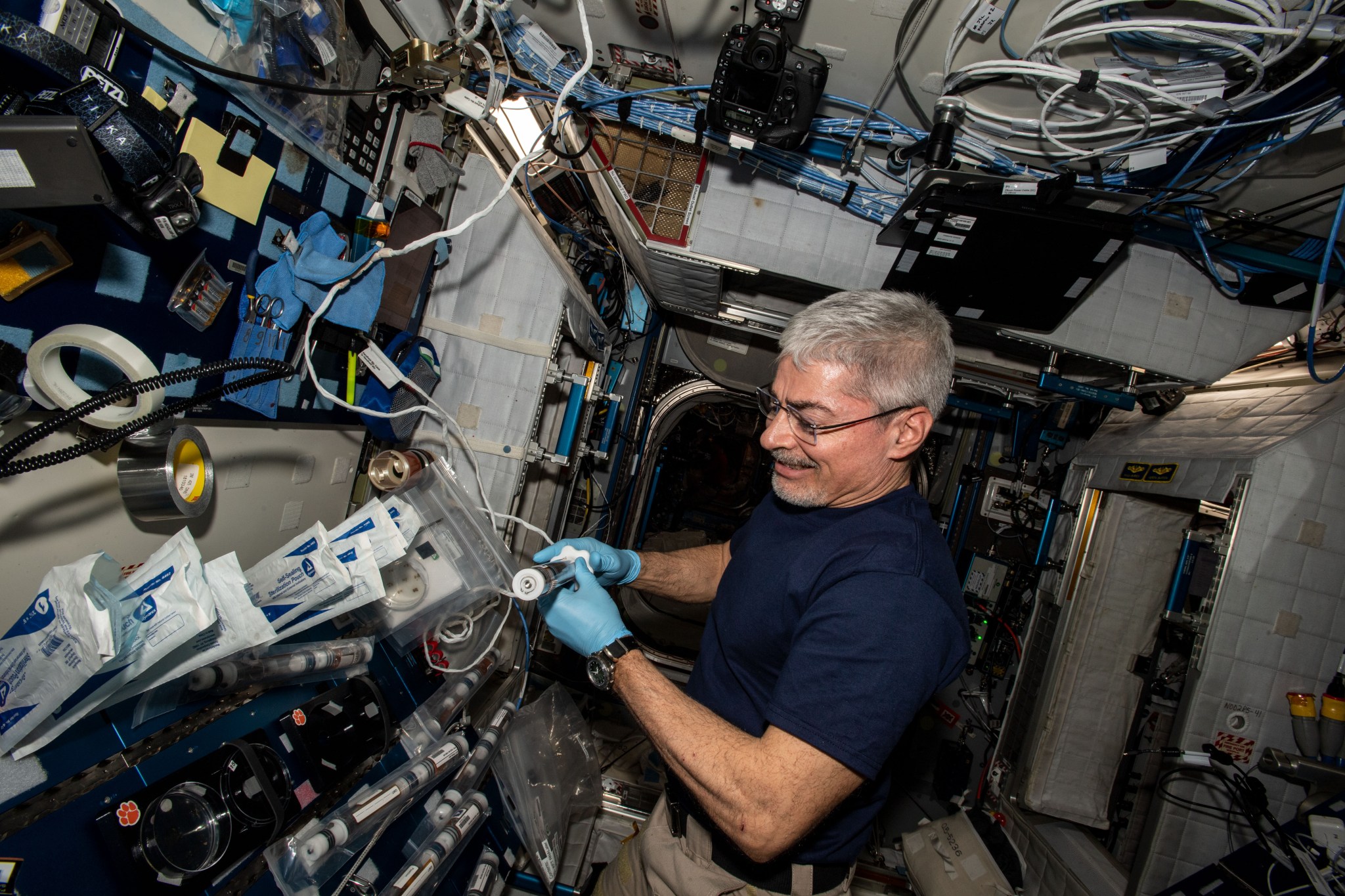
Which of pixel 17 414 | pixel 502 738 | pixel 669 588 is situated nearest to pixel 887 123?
pixel 669 588

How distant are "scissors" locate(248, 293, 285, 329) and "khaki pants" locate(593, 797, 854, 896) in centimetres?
218

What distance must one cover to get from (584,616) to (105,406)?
124 centimetres

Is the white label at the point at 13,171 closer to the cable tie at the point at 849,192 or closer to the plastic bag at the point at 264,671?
the plastic bag at the point at 264,671

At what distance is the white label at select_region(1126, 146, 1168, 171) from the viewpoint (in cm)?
216

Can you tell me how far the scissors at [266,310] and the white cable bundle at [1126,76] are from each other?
2493 mm

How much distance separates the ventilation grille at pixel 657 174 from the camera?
9.05 feet

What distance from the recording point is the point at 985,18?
190 cm

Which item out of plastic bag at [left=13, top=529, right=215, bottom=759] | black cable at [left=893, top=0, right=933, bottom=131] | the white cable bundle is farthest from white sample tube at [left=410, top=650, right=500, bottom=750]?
the white cable bundle

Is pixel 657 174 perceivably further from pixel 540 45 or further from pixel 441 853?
pixel 441 853

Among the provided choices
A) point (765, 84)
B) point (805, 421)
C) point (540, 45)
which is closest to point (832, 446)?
point (805, 421)

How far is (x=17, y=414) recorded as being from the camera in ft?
3.79

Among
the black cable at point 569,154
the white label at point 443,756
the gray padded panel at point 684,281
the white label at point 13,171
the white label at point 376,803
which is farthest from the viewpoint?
the gray padded panel at point 684,281

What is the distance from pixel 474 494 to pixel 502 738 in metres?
1.15

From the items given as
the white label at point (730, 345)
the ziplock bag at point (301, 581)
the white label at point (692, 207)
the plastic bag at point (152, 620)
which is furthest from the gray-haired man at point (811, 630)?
the white label at point (730, 345)
